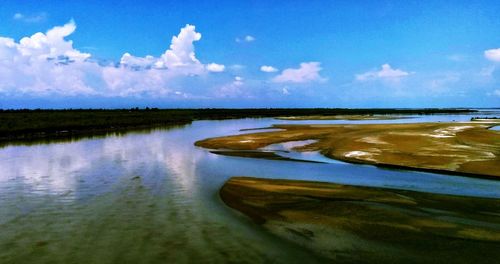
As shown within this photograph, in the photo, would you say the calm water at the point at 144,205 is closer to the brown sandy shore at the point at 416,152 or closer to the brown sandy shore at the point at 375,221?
the brown sandy shore at the point at 375,221

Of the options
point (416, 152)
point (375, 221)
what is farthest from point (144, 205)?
point (416, 152)

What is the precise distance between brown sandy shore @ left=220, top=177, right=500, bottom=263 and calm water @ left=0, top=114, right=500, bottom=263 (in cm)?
82

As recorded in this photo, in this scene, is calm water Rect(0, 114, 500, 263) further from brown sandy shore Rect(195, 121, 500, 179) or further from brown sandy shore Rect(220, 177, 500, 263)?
brown sandy shore Rect(195, 121, 500, 179)

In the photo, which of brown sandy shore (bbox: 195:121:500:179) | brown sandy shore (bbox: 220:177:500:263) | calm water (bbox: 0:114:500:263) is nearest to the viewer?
brown sandy shore (bbox: 220:177:500:263)

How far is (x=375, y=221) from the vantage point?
11.5 m

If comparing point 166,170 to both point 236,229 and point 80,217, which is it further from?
point 236,229

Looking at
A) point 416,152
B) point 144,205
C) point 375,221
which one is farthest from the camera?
point 416,152

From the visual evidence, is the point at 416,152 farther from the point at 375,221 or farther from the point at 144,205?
the point at 144,205

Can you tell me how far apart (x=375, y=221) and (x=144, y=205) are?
25.6 ft

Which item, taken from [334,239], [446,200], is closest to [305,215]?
[334,239]

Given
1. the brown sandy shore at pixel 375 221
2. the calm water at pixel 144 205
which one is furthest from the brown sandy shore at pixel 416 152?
the brown sandy shore at pixel 375 221

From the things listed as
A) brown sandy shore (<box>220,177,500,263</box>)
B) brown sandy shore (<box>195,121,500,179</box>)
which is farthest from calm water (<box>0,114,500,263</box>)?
brown sandy shore (<box>195,121,500,179</box>)

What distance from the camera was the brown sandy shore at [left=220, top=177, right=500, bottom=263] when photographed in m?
9.28

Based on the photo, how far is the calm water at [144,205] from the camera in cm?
939
